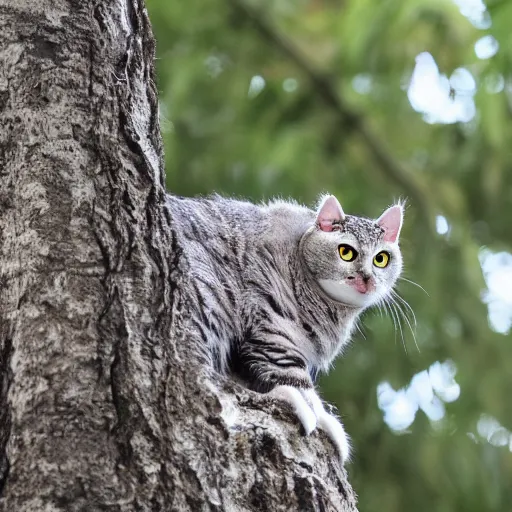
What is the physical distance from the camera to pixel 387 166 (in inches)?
225

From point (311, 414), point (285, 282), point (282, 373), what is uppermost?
point (285, 282)

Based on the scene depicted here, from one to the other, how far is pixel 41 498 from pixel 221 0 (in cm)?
429

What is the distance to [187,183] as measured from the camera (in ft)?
18.6

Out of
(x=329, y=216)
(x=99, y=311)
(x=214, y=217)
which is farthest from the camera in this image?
(x=329, y=216)

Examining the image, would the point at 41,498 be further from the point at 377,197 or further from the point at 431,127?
the point at 431,127

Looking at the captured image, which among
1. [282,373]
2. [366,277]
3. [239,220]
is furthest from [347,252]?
[282,373]

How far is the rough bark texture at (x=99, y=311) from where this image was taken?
6.90 ft

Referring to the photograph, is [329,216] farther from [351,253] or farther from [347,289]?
[347,289]

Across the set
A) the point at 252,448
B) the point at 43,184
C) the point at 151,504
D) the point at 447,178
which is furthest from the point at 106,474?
the point at 447,178

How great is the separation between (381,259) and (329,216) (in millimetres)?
262

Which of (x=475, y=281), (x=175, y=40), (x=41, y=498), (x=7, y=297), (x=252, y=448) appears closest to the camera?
(x=41, y=498)

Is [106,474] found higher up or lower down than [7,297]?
lower down

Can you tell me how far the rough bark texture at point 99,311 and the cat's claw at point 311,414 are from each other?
→ 118 mm

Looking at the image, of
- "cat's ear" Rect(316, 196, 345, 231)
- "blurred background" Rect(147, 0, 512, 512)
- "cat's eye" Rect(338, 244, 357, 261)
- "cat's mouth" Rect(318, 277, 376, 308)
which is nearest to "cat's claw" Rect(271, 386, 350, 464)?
"cat's mouth" Rect(318, 277, 376, 308)
